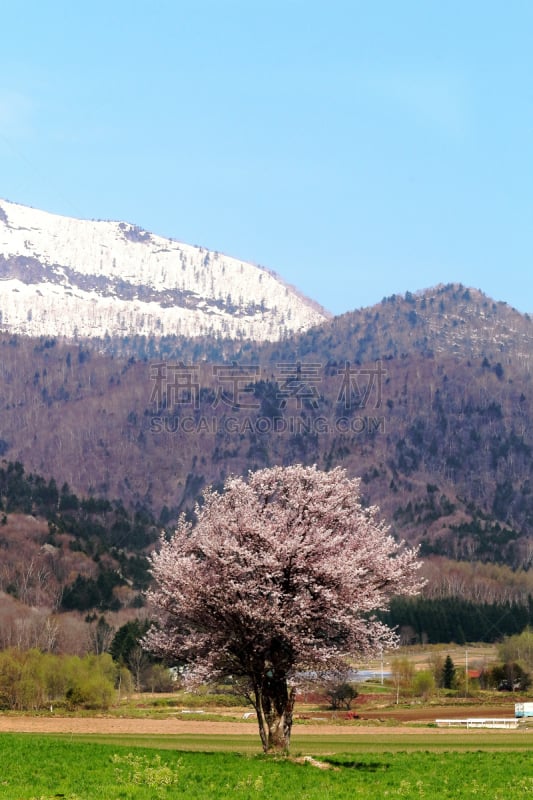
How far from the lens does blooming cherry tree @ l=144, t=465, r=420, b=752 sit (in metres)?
47.4

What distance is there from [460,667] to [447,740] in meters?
122

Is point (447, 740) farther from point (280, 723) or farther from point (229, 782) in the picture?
point (229, 782)

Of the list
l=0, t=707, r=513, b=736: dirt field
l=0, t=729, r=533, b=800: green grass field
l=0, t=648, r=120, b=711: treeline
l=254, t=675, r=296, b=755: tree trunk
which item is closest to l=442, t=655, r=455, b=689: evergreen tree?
l=0, t=648, r=120, b=711: treeline

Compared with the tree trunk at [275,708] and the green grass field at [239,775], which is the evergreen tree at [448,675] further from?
the tree trunk at [275,708]

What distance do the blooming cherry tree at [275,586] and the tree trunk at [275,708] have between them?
0.04 metres

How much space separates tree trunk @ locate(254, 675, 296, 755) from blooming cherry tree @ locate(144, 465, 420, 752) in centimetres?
4

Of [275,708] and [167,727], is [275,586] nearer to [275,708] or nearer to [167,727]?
[275,708]

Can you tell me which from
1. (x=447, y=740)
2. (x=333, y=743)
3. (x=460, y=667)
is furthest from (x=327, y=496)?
(x=460, y=667)

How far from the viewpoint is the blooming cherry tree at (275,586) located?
4741cm

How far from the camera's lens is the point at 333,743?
74.4m

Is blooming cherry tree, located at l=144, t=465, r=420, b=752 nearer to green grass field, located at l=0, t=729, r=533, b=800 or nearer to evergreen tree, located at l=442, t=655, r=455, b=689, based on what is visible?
green grass field, located at l=0, t=729, r=533, b=800

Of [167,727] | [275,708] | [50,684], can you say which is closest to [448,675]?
[50,684]

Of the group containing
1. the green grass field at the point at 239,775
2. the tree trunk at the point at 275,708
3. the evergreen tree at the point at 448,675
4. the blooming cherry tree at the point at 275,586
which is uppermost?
the blooming cherry tree at the point at 275,586

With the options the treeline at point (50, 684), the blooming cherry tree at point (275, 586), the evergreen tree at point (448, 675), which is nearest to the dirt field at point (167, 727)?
the treeline at point (50, 684)
